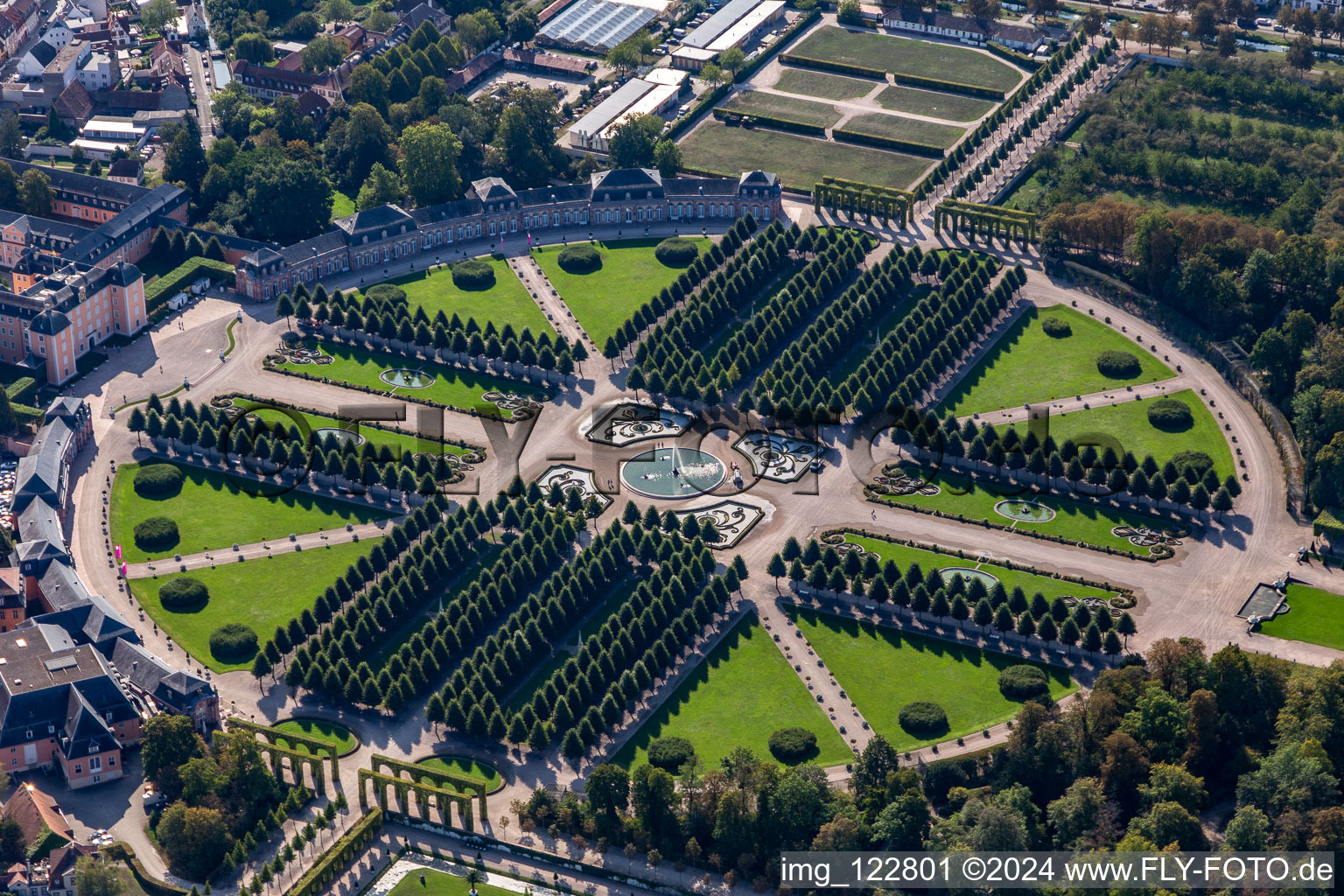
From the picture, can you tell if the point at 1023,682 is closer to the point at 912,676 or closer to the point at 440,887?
the point at 912,676

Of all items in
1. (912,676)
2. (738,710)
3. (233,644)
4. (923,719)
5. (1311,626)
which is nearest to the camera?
(923,719)

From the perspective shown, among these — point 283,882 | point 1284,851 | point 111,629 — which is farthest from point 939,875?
point 111,629

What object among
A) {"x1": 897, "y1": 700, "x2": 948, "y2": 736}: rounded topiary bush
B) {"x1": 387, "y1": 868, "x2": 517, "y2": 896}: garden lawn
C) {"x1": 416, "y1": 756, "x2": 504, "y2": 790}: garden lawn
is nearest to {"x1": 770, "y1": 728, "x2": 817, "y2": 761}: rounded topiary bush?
{"x1": 897, "y1": 700, "x2": 948, "y2": 736}: rounded topiary bush

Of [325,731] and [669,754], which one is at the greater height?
[669,754]

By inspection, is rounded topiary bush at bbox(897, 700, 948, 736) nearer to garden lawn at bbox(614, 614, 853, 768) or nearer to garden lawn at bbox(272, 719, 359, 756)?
garden lawn at bbox(614, 614, 853, 768)

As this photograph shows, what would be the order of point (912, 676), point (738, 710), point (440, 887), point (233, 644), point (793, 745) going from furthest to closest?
point (233, 644) < point (912, 676) < point (738, 710) < point (793, 745) < point (440, 887)

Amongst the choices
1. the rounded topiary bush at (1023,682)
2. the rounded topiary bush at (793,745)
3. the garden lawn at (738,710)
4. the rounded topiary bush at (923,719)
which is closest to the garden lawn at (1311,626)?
the rounded topiary bush at (1023,682)

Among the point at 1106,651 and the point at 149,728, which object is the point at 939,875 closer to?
the point at 1106,651

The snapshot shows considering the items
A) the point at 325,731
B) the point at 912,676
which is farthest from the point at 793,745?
the point at 325,731
